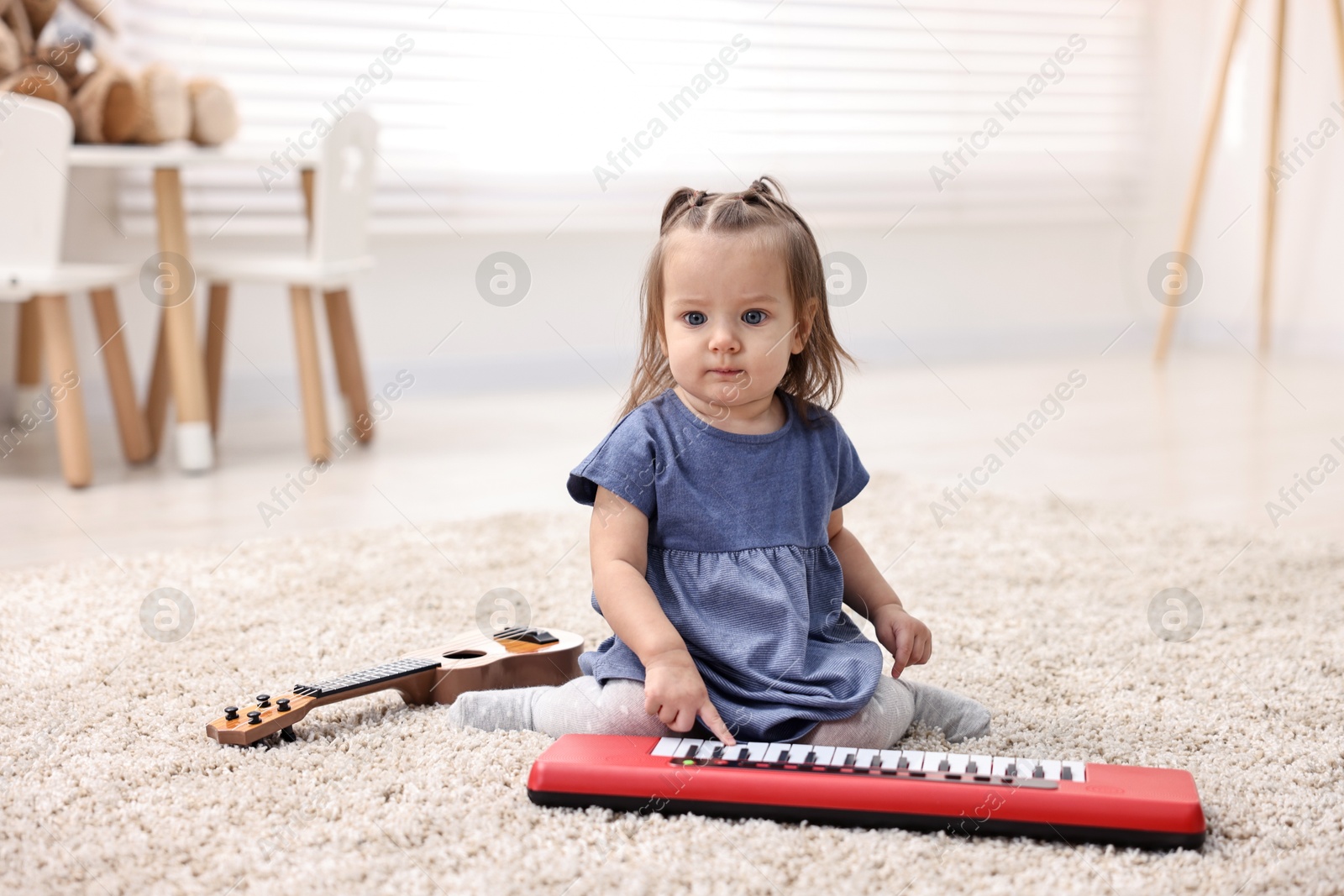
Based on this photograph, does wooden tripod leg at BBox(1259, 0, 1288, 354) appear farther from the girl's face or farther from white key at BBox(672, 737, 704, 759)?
white key at BBox(672, 737, 704, 759)

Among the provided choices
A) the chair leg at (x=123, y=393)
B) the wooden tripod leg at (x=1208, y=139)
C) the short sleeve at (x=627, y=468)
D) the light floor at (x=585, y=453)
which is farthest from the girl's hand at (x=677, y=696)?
the wooden tripod leg at (x=1208, y=139)

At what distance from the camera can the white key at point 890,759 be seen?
745 mm

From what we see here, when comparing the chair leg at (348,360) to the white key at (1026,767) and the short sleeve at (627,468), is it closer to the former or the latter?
the short sleeve at (627,468)

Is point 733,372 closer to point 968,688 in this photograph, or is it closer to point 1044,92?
point 968,688

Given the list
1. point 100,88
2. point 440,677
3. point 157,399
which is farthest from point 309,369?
point 440,677

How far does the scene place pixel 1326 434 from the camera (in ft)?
7.17

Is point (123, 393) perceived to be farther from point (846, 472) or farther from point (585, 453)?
point (846, 472)

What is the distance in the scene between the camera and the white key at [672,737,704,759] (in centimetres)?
77

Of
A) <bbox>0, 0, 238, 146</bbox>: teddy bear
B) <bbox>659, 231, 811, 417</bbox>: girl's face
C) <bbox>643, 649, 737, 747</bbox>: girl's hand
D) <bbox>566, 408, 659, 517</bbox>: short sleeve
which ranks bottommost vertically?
<bbox>643, 649, 737, 747</bbox>: girl's hand

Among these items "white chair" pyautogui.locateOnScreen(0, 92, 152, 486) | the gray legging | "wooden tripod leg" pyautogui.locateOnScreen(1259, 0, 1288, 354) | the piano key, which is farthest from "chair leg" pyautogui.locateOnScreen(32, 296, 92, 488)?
"wooden tripod leg" pyautogui.locateOnScreen(1259, 0, 1288, 354)

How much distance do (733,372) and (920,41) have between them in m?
2.80

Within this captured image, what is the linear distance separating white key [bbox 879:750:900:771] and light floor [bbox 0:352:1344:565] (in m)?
0.89

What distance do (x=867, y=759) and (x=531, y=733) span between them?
245 mm

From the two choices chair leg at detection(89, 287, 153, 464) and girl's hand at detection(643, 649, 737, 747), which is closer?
girl's hand at detection(643, 649, 737, 747)
